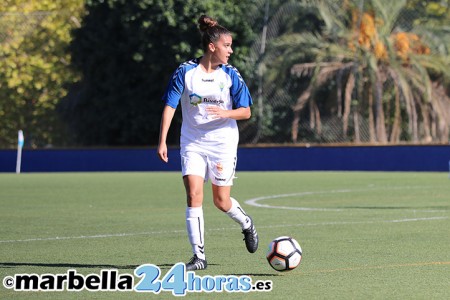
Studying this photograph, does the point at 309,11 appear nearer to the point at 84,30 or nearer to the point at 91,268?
the point at 84,30

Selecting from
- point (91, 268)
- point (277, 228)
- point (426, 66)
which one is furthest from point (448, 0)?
point (91, 268)

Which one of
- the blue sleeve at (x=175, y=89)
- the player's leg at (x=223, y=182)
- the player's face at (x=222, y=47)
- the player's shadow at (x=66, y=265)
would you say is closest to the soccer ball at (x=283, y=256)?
the player's leg at (x=223, y=182)

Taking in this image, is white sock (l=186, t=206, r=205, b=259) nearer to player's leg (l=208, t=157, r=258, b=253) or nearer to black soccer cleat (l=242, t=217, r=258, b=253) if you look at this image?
player's leg (l=208, t=157, r=258, b=253)

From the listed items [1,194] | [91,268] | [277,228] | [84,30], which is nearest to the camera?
[91,268]

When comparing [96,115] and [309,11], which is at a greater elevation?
[309,11]

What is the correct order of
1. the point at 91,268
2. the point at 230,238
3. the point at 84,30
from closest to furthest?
the point at 91,268 < the point at 230,238 < the point at 84,30

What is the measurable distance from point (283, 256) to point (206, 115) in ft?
4.82

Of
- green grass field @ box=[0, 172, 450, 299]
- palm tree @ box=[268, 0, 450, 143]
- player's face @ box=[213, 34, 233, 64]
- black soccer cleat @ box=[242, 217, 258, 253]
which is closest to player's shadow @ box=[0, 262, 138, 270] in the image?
green grass field @ box=[0, 172, 450, 299]

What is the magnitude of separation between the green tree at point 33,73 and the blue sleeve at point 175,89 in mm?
27699

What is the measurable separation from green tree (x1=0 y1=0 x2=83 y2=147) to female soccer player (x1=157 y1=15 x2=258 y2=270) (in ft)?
90.7

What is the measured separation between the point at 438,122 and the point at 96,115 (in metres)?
11.4

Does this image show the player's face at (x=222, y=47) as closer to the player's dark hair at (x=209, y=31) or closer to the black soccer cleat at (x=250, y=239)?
the player's dark hair at (x=209, y=31)

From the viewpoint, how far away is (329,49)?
3450cm

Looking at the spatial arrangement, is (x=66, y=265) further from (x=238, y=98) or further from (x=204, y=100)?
(x=238, y=98)
